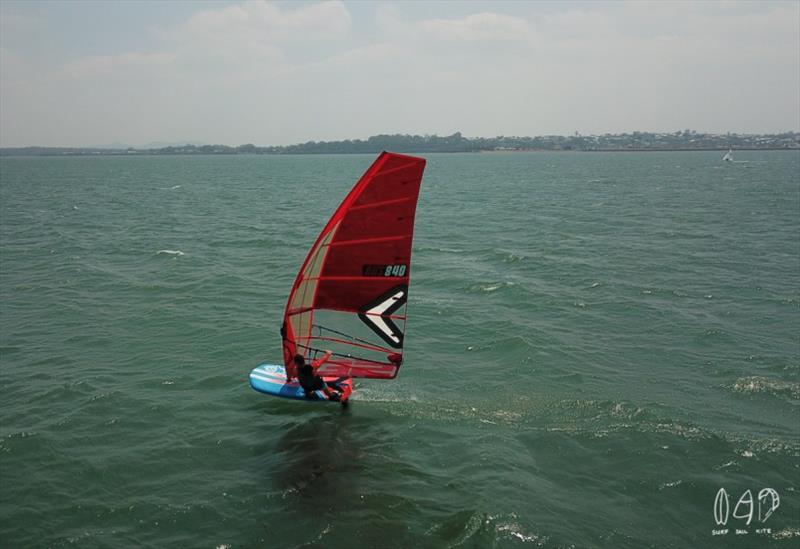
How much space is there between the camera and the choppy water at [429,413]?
10.2 meters

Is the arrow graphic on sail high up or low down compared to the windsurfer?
up

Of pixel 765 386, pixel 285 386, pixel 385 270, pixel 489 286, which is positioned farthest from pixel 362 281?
pixel 489 286

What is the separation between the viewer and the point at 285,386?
45.0 ft

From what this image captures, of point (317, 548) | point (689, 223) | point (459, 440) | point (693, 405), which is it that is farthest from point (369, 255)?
point (689, 223)

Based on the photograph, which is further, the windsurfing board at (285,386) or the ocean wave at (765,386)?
the ocean wave at (765,386)

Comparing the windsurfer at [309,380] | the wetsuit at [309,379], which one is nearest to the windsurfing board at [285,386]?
the windsurfer at [309,380]

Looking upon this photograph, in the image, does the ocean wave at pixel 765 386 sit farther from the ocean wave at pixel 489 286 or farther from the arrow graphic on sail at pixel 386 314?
the ocean wave at pixel 489 286

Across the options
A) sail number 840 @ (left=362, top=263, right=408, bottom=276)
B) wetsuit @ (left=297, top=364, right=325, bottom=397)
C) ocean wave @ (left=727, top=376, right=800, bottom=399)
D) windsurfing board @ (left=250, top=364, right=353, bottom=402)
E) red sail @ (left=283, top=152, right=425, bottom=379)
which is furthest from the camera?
ocean wave @ (left=727, top=376, right=800, bottom=399)

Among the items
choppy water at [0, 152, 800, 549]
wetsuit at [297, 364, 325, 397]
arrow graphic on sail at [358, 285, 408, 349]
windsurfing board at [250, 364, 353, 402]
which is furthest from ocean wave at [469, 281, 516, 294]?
wetsuit at [297, 364, 325, 397]

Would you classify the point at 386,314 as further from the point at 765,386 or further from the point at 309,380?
the point at 765,386

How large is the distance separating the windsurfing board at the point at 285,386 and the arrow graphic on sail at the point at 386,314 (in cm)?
133

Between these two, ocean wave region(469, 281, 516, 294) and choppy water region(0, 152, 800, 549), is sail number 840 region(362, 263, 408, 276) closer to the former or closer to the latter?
choppy water region(0, 152, 800, 549)

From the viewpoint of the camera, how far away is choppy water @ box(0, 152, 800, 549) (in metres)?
10.2

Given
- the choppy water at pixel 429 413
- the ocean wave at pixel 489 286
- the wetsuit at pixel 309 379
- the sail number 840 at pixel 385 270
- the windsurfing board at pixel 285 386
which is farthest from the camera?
the ocean wave at pixel 489 286
